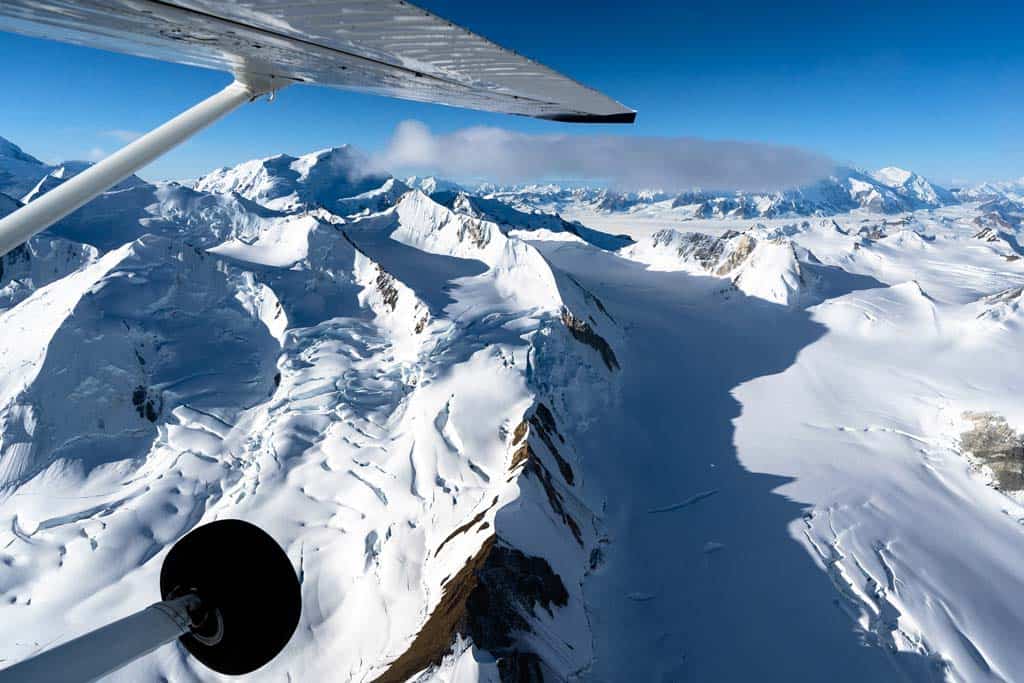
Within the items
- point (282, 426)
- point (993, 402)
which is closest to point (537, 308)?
point (282, 426)

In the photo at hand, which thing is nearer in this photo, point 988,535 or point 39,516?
point 988,535

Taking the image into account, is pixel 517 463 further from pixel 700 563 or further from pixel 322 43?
pixel 322 43

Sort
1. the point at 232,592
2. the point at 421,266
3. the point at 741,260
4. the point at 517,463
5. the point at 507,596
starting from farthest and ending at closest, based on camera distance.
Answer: the point at 741,260
the point at 421,266
the point at 517,463
the point at 507,596
the point at 232,592

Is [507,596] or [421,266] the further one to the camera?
[421,266]

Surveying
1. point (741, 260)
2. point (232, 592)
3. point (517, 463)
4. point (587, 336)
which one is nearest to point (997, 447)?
point (587, 336)

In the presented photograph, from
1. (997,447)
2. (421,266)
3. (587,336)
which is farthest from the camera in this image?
(421,266)

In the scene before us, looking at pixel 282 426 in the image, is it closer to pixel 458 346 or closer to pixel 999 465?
pixel 458 346

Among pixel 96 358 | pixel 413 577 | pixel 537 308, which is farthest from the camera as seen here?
pixel 537 308
